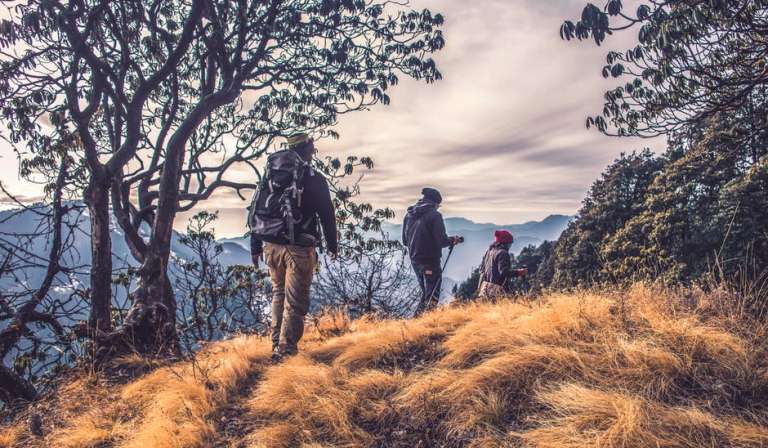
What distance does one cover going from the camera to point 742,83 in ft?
15.4

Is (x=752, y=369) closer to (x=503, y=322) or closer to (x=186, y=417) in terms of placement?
(x=503, y=322)

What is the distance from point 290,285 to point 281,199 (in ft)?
2.88

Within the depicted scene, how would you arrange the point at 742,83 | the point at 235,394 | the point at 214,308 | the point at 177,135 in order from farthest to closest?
1. the point at 214,308
2. the point at 177,135
3. the point at 742,83
4. the point at 235,394

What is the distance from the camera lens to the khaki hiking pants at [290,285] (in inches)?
157

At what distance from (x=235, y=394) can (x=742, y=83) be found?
656cm

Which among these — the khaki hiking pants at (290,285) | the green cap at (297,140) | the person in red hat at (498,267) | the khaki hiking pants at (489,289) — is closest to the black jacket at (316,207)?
the khaki hiking pants at (290,285)

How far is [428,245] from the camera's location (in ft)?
22.2

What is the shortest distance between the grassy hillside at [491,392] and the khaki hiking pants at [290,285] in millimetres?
282

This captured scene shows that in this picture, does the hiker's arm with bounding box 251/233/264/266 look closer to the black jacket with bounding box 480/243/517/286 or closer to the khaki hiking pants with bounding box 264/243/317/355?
the khaki hiking pants with bounding box 264/243/317/355

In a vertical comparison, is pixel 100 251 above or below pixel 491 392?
above

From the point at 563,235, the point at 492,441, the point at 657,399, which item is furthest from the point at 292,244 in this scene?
the point at 563,235

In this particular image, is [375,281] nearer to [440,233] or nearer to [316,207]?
[440,233]

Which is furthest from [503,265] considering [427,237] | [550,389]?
[550,389]

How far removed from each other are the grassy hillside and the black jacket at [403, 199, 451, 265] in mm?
2752
